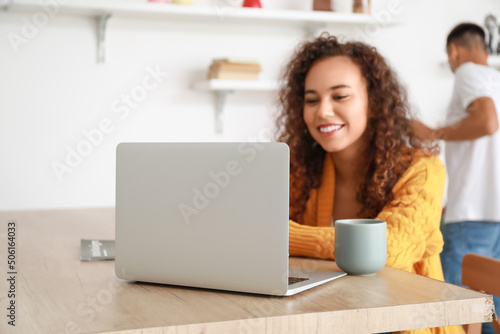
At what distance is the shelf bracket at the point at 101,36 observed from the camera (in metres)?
2.92

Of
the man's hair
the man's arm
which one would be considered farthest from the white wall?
the man's arm

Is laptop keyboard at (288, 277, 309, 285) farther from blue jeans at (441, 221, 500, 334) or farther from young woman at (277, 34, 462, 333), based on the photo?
blue jeans at (441, 221, 500, 334)

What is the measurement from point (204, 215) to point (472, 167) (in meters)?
1.88

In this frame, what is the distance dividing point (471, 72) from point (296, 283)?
1832mm

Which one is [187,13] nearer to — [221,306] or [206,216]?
[206,216]

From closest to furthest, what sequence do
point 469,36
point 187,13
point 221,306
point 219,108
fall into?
point 221,306, point 469,36, point 187,13, point 219,108

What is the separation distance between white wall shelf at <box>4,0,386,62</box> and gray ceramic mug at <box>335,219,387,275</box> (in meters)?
2.10

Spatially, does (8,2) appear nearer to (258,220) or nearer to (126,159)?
(126,159)

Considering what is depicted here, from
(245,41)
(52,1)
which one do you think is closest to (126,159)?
(52,1)

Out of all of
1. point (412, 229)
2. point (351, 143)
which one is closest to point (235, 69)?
point (351, 143)

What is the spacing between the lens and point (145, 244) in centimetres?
93

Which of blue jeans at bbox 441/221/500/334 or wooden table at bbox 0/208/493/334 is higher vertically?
wooden table at bbox 0/208/493/334

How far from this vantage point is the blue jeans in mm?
2367

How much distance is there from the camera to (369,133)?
1.59 metres
